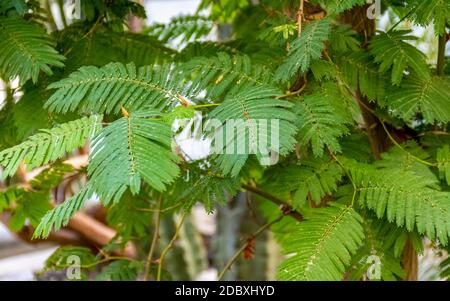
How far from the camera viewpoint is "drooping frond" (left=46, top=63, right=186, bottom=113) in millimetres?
913

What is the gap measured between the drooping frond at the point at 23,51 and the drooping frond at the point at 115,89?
7cm

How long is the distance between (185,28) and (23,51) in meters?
0.45

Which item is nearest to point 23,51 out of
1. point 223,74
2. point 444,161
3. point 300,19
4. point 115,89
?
point 115,89

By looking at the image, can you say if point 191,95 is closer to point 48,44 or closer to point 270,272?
point 48,44

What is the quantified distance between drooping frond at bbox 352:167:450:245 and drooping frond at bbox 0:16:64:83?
1.60 ft

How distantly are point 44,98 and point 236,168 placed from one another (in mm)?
437

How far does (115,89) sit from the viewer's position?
926 mm

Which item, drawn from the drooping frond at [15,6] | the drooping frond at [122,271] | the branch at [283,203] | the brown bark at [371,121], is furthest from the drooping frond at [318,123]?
the drooping frond at [122,271]

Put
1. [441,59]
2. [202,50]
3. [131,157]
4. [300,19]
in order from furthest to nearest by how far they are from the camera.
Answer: [202,50]
[441,59]
[300,19]
[131,157]

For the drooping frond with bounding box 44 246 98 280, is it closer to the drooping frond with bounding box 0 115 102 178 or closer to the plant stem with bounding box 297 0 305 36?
the drooping frond with bounding box 0 115 102 178

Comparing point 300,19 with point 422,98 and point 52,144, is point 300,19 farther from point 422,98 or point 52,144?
point 52,144

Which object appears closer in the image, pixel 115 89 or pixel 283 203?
pixel 115 89

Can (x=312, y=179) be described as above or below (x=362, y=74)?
below

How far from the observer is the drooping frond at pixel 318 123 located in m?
0.86
